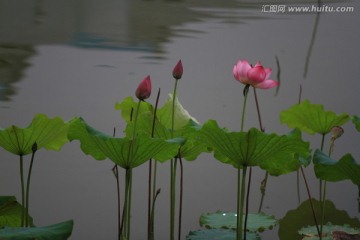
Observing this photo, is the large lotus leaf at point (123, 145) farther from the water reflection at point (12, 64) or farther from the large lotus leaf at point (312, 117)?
the water reflection at point (12, 64)

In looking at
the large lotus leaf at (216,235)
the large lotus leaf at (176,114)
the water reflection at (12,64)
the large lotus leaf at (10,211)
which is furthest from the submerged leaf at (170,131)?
the water reflection at (12,64)

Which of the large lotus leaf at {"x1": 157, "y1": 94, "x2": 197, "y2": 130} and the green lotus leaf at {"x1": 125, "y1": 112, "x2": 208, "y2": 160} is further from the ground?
the large lotus leaf at {"x1": 157, "y1": 94, "x2": 197, "y2": 130}

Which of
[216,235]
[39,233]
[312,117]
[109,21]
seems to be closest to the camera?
[39,233]

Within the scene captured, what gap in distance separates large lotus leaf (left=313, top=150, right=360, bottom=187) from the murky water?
0.55 meters

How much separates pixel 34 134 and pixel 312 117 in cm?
83

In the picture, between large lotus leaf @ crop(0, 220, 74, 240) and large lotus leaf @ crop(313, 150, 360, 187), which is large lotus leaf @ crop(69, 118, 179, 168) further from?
large lotus leaf @ crop(313, 150, 360, 187)

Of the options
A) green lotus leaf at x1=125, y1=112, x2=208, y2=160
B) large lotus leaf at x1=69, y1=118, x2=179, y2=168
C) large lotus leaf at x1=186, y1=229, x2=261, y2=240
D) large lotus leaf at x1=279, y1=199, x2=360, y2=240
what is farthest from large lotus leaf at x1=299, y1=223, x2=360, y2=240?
large lotus leaf at x1=69, y1=118, x2=179, y2=168

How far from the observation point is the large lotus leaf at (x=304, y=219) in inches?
68.9

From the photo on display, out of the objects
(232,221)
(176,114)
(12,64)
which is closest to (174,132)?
(176,114)

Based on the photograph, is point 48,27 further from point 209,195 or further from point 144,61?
point 209,195

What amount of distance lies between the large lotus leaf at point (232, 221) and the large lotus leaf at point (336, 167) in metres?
0.28

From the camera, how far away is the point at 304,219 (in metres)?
1.85

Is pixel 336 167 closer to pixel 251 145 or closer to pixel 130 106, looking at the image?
pixel 251 145

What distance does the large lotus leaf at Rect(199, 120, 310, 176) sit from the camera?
1.24 meters
